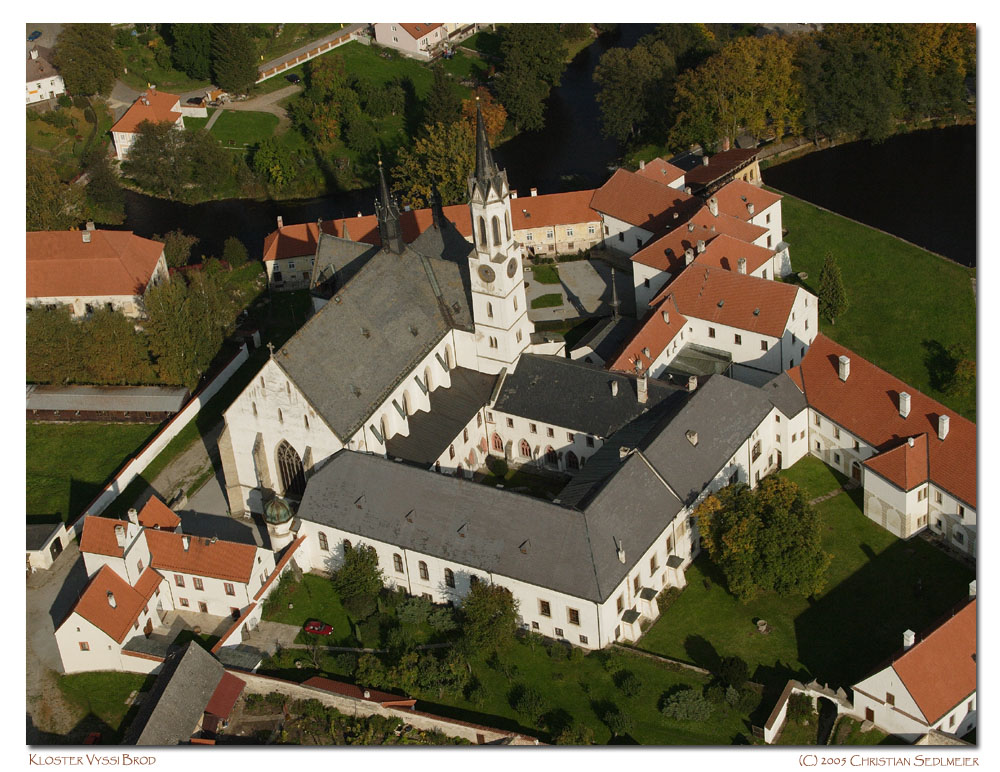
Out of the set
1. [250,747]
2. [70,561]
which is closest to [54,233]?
[70,561]

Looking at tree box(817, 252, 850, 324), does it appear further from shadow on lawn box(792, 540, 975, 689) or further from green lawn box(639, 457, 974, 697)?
shadow on lawn box(792, 540, 975, 689)

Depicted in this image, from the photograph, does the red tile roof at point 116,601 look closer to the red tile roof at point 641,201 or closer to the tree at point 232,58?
the red tile roof at point 641,201

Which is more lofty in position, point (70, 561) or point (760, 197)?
point (760, 197)

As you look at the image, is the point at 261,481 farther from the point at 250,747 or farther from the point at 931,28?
the point at 931,28

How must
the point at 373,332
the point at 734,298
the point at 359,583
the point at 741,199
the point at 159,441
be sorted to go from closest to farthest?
the point at 359,583
the point at 373,332
the point at 159,441
the point at 734,298
the point at 741,199

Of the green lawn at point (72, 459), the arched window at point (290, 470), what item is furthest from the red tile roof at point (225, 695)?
the green lawn at point (72, 459)

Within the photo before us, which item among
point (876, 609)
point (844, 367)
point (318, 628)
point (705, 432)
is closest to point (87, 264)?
point (318, 628)

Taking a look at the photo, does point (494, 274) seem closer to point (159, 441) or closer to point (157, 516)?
point (157, 516)
